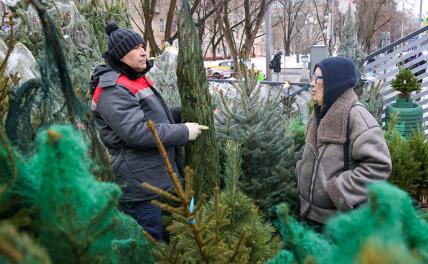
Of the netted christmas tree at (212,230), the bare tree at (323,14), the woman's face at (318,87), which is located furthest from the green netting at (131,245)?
the bare tree at (323,14)

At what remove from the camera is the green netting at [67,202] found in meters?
0.77

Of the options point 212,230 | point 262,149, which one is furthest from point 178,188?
point 262,149

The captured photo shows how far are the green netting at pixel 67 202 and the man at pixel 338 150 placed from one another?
1.74 meters

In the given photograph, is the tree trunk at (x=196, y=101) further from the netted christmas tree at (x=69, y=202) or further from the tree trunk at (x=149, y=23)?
the tree trunk at (x=149, y=23)

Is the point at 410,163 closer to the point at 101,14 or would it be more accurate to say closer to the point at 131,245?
the point at 131,245

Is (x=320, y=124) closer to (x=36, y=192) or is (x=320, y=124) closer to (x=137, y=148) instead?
(x=137, y=148)

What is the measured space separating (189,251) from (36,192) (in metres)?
0.58

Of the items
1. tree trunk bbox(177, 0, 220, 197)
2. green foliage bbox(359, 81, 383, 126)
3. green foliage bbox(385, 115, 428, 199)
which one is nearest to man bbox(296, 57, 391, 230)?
tree trunk bbox(177, 0, 220, 197)

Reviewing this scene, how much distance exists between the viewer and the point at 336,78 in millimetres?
2461

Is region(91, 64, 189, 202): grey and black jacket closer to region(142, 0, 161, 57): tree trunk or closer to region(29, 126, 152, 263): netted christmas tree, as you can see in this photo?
region(29, 126, 152, 263): netted christmas tree

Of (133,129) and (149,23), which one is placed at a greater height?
(149,23)

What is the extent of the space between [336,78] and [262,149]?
3.72 ft

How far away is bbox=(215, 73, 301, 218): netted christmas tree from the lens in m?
3.38

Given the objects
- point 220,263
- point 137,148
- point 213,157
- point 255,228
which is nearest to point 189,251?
point 220,263
